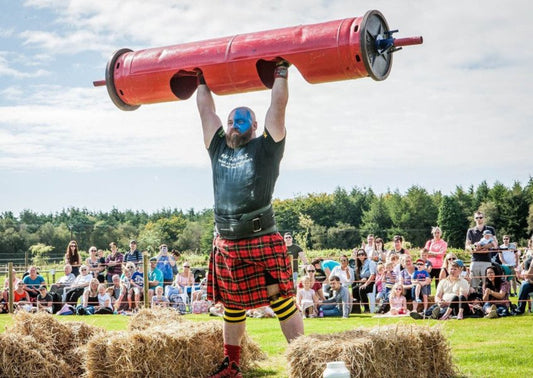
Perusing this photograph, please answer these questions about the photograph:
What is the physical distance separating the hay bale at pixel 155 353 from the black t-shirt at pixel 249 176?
2.66 feet

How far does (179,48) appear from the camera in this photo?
386cm

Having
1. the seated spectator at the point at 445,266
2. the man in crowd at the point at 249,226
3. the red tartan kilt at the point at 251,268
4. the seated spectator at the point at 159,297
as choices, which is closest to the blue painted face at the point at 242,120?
the man in crowd at the point at 249,226

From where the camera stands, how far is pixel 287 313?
3.42 m

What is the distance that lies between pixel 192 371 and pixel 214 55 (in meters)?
1.82

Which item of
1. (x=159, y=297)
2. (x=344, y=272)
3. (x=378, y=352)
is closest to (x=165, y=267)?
(x=159, y=297)

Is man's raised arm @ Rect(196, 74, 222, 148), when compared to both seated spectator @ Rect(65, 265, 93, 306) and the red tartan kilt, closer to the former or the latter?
the red tartan kilt

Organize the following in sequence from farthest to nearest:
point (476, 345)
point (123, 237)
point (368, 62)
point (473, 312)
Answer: point (123, 237) → point (473, 312) → point (476, 345) → point (368, 62)

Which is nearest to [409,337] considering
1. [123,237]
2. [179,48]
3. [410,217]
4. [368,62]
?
[368,62]

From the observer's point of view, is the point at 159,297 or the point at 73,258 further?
the point at 73,258

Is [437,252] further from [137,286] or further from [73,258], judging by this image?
[73,258]

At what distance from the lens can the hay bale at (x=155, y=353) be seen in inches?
141

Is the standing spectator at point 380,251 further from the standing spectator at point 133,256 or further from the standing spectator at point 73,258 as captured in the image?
the standing spectator at point 73,258

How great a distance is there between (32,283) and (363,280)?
5.70 meters

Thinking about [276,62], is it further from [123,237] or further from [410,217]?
[123,237]
